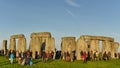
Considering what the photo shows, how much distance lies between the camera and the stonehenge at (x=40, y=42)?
5356 cm

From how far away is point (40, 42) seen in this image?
54.9 metres

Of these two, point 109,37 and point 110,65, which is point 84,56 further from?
point 109,37

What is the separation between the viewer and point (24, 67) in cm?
4066

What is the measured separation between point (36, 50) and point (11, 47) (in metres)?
7.65

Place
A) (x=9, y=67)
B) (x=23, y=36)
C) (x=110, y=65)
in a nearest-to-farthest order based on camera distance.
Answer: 1. (x=9, y=67)
2. (x=110, y=65)
3. (x=23, y=36)

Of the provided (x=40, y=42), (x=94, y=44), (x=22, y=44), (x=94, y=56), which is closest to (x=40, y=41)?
(x=40, y=42)

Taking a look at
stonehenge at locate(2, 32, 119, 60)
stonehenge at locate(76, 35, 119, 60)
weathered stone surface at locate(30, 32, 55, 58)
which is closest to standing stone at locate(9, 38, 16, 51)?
stonehenge at locate(2, 32, 119, 60)

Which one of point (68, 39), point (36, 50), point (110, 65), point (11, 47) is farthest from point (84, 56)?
point (11, 47)

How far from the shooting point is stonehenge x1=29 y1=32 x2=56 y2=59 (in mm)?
53562

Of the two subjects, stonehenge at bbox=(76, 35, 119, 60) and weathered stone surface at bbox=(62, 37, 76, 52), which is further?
weathered stone surface at bbox=(62, 37, 76, 52)

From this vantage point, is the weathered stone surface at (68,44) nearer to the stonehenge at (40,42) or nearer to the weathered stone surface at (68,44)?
the weathered stone surface at (68,44)

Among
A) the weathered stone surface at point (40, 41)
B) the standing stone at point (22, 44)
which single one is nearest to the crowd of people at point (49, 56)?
the weathered stone surface at point (40, 41)

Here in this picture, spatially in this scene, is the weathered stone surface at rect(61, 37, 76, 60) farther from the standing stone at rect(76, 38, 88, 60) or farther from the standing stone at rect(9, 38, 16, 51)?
the standing stone at rect(9, 38, 16, 51)

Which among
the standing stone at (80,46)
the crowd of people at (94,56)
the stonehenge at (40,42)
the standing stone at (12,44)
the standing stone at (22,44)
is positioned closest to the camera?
the crowd of people at (94,56)
